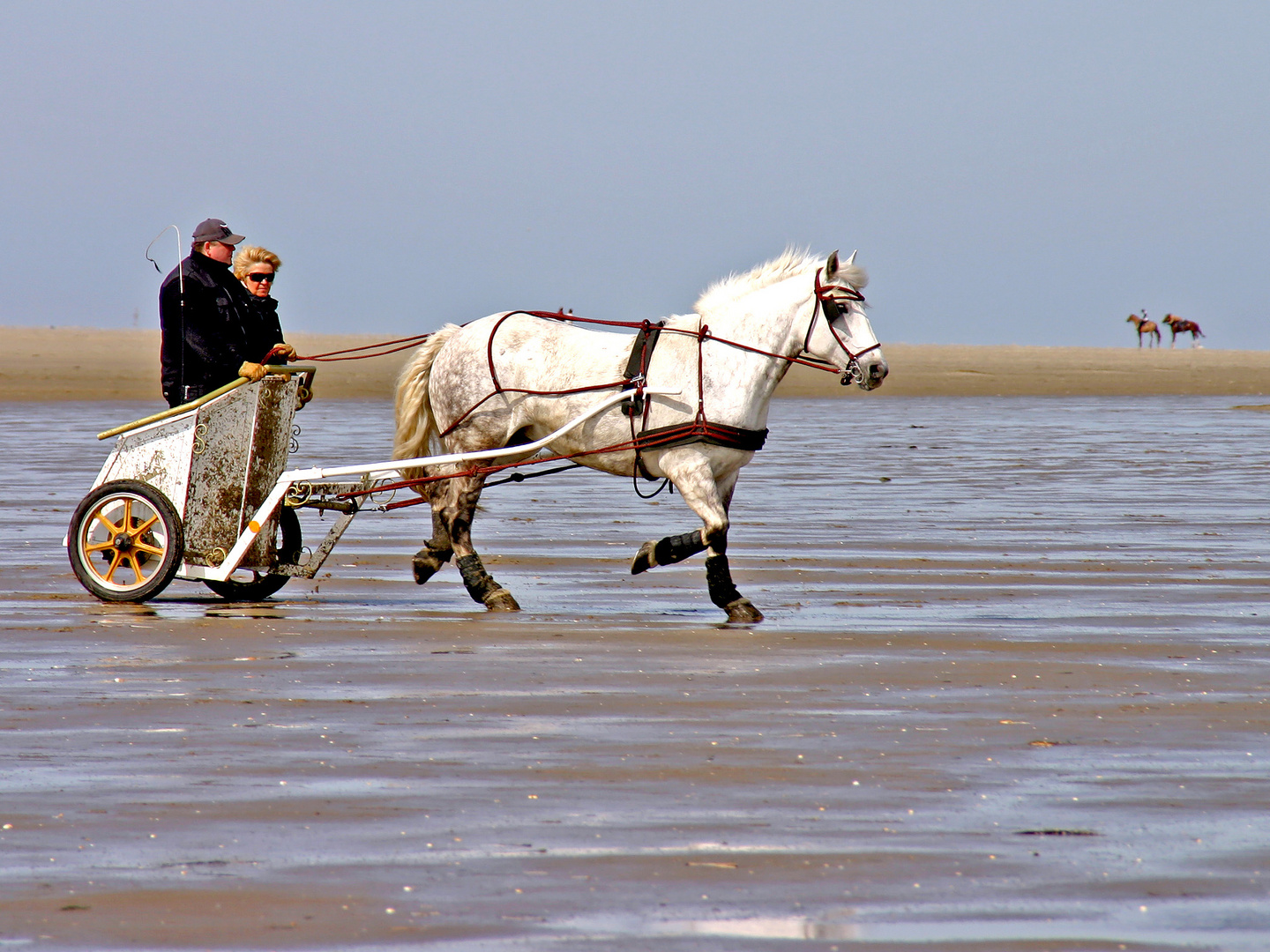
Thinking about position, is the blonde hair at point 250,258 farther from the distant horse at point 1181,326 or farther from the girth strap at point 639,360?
the distant horse at point 1181,326

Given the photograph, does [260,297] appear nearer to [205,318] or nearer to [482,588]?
[205,318]

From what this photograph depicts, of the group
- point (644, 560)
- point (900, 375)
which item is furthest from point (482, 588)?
point (900, 375)

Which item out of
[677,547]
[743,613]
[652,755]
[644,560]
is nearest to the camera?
[652,755]

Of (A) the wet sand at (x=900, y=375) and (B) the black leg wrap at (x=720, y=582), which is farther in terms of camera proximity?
(A) the wet sand at (x=900, y=375)

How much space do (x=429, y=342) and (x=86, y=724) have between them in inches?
187

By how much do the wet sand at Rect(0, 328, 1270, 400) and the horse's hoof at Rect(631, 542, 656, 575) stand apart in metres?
29.0

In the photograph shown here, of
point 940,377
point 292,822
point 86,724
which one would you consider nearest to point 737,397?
point 86,724

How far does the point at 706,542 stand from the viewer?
983cm

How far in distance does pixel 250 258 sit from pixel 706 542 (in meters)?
3.21

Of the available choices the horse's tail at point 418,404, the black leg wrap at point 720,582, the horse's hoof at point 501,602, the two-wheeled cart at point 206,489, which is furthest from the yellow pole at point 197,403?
the black leg wrap at point 720,582

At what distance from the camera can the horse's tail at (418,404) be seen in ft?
36.2

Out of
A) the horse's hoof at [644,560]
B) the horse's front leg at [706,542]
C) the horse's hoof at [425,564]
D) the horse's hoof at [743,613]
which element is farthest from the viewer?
the horse's hoof at [425,564]

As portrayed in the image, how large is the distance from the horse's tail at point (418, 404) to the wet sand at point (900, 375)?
27474 mm

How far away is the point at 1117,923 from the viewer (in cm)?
442
